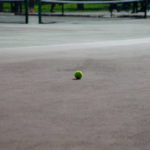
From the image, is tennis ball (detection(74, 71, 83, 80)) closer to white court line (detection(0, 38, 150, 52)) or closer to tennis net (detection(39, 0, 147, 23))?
white court line (detection(0, 38, 150, 52))

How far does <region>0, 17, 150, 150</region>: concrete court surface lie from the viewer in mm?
3734

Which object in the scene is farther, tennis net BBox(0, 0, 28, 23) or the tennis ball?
tennis net BBox(0, 0, 28, 23)

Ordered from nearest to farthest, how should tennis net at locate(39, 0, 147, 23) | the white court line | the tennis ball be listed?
1. the tennis ball
2. the white court line
3. tennis net at locate(39, 0, 147, 23)

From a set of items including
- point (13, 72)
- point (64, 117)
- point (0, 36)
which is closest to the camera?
point (64, 117)

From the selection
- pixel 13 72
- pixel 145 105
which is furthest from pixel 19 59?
pixel 145 105

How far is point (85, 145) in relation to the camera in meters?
3.57

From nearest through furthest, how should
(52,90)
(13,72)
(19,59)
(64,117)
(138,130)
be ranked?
(138,130) < (64,117) < (52,90) < (13,72) < (19,59)

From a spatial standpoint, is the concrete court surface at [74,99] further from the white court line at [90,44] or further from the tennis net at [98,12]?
the tennis net at [98,12]

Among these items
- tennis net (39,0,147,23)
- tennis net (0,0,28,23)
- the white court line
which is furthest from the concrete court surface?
tennis net (39,0,147,23)

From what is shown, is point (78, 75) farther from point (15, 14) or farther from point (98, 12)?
point (98, 12)

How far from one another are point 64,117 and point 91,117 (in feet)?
0.82

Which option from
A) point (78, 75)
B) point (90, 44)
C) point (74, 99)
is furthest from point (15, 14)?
point (74, 99)

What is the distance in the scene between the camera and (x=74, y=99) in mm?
5191

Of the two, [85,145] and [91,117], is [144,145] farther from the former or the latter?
[91,117]
